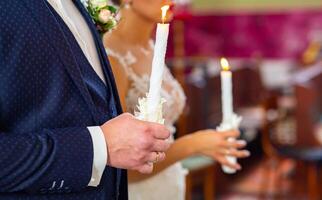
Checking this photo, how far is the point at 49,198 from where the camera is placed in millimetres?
1044

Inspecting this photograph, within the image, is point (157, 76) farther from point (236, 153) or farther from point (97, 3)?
point (236, 153)

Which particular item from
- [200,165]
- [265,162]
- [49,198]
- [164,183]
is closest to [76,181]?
[49,198]

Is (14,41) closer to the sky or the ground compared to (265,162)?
closer to the sky

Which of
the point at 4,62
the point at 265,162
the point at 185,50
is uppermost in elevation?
the point at 185,50

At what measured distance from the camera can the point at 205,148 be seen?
1758mm

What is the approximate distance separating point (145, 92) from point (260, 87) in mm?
5178

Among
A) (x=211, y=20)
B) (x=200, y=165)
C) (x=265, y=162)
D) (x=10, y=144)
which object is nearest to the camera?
(x=10, y=144)

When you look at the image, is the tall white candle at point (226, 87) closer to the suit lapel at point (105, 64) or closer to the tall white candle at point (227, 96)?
the tall white candle at point (227, 96)

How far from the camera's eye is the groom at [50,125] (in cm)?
98

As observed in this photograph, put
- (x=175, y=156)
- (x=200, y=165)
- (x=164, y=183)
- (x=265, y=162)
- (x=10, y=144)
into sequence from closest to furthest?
1. (x=10, y=144)
2. (x=175, y=156)
3. (x=164, y=183)
4. (x=200, y=165)
5. (x=265, y=162)

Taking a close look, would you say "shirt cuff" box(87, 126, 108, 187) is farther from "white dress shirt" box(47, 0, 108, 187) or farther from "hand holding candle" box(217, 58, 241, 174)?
"hand holding candle" box(217, 58, 241, 174)

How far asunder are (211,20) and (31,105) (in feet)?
26.9

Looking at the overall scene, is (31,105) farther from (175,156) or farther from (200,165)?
(200,165)

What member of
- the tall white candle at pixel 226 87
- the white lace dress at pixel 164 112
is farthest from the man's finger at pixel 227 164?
the white lace dress at pixel 164 112
